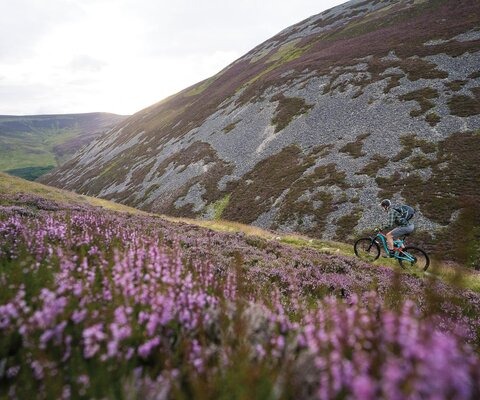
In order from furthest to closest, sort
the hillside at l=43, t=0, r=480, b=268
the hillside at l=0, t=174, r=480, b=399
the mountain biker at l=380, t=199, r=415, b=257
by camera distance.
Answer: the hillside at l=43, t=0, r=480, b=268
the mountain biker at l=380, t=199, r=415, b=257
the hillside at l=0, t=174, r=480, b=399

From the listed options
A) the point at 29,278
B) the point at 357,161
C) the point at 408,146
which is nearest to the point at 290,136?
the point at 357,161

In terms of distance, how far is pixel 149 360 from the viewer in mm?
3266

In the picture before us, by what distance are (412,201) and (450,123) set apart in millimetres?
12316

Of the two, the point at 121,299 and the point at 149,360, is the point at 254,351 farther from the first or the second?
the point at 121,299

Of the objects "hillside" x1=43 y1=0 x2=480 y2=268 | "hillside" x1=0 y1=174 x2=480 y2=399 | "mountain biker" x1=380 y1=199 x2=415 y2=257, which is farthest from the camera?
"hillside" x1=43 y1=0 x2=480 y2=268

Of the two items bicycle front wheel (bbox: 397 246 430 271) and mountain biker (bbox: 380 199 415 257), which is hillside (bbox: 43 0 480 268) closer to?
bicycle front wheel (bbox: 397 246 430 271)

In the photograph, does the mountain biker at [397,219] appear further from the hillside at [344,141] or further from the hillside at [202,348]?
the hillside at [202,348]

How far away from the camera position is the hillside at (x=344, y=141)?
32594mm

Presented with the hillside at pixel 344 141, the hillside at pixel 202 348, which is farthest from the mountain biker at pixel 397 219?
the hillside at pixel 202 348

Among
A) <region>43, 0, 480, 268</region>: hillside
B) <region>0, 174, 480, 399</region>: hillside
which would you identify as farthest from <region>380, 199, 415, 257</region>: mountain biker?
<region>0, 174, 480, 399</region>: hillside

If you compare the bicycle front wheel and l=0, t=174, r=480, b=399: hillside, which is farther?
the bicycle front wheel

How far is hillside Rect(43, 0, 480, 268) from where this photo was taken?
3259cm

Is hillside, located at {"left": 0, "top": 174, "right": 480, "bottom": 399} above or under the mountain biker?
above

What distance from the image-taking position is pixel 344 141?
139 ft
